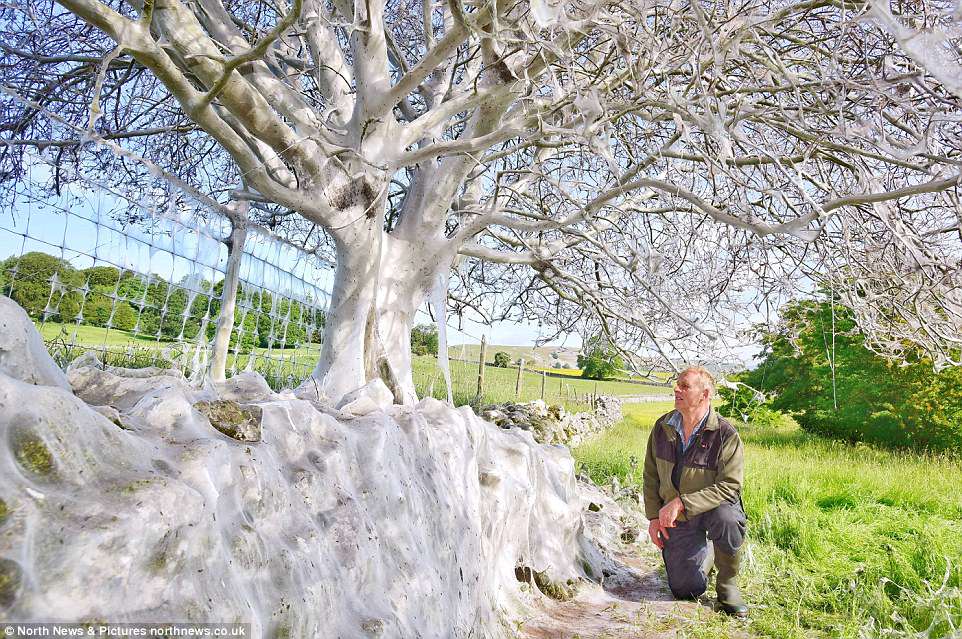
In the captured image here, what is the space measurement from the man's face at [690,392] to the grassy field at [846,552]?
116 cm

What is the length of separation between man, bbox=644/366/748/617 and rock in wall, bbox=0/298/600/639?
100cm

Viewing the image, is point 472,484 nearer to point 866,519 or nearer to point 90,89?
point 866,519

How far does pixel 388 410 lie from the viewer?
11.2ft

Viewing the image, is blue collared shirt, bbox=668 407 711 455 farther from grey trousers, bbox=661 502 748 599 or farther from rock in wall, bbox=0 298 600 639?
rock in wall, bbox=0 298 600 639

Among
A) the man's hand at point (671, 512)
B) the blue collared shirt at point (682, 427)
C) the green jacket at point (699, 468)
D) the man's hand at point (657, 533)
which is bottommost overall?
the man's hand at point (657, 533)

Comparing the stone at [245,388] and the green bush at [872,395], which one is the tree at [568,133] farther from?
the green bush at [872,395]

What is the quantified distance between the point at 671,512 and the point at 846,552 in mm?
1736

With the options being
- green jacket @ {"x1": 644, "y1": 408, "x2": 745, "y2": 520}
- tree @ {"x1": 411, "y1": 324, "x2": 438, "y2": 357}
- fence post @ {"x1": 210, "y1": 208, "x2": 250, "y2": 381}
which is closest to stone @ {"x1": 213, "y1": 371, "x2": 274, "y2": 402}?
green jacket @ {"x1": 644, "y1": 408, "x2": 745, "y2": 520}

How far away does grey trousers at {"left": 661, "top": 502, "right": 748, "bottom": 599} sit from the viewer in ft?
12.4

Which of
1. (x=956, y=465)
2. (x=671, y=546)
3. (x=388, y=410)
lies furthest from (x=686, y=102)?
(x=956, y=465)

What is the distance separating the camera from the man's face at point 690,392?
3869 millimetres

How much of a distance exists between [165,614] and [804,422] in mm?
18068

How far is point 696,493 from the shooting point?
Answer: 380 centimetres

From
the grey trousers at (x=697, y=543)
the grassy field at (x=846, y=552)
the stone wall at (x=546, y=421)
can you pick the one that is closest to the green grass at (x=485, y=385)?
the stone wall at (x=546, y=421)
